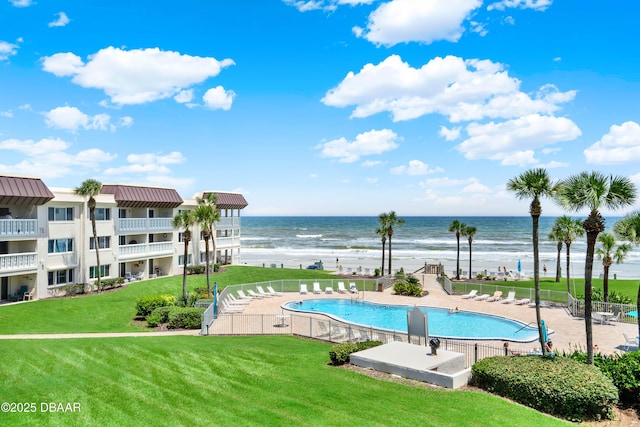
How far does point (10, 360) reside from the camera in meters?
16.2

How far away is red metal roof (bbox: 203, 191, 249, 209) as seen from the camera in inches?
2154

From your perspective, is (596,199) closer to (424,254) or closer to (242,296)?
(242,296)

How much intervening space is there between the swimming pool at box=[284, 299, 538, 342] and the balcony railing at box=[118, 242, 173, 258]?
1723 centimetres

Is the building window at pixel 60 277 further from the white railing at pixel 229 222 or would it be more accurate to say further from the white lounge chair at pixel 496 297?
the white lounge chair at pixel 496 297

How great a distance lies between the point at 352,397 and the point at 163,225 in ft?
123

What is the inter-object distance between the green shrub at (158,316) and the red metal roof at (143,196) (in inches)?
674

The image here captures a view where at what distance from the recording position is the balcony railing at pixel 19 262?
101 feet

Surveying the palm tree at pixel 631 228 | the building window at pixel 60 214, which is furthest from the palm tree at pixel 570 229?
the building window at pixel 60 214

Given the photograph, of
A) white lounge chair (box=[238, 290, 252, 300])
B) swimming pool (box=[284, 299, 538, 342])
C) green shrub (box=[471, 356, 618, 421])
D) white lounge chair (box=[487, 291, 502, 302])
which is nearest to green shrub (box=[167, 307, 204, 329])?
swimming pool (box=[284, 299, 538, 342])

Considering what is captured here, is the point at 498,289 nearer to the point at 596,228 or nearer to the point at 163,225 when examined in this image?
the point at 596,228

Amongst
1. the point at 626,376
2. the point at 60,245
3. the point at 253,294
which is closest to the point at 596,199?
the point at 626,376

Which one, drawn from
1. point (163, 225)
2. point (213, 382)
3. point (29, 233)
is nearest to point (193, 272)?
point (163, 225)

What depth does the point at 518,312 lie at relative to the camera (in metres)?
31.9

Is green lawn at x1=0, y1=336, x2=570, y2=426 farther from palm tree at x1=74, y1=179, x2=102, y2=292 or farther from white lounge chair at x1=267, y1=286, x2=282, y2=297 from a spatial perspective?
white lounge chair at x1=267, y1=286, x2=282, y2=297
